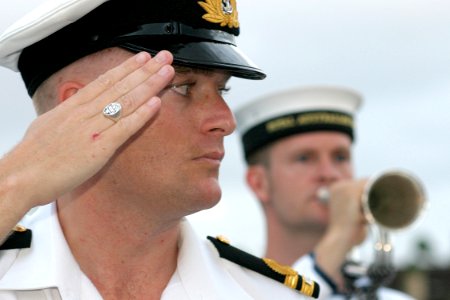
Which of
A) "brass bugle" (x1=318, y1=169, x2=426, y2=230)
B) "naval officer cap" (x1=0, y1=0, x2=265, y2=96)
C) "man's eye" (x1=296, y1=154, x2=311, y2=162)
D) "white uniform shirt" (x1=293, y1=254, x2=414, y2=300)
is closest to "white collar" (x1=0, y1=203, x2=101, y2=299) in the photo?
"naval officer cap" (x1=0, y1=0, x2=265, y2=96)

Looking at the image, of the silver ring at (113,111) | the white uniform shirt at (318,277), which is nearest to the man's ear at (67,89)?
the silver ring at (113,111)

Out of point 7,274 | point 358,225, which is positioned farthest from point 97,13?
point 358,225

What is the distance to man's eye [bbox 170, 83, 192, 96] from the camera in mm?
4012

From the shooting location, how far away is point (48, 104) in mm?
4309

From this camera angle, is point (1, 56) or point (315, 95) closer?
point (1, 56)

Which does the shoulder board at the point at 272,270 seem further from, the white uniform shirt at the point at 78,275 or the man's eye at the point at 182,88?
the man's eye at the point at 182,88

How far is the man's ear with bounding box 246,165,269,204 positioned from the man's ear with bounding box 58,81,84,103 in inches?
144

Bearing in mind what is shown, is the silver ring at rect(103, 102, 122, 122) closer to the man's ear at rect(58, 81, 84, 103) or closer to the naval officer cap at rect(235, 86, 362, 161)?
the man's ear at rect(58, 81, 84, 103)

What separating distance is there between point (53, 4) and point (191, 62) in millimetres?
556

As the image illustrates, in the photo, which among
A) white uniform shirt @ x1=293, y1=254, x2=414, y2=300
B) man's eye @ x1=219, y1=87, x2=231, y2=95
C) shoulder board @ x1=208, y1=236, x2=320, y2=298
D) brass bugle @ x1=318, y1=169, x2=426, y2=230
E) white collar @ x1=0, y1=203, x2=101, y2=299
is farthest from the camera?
brass bugle @ x1=318, y1=169, x2=426, y2=230

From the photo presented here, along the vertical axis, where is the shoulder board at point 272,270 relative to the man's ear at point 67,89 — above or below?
below

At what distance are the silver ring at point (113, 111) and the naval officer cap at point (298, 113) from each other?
165 inches

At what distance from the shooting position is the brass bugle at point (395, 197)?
693 cm

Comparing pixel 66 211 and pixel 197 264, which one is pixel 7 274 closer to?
pixel 66 211
